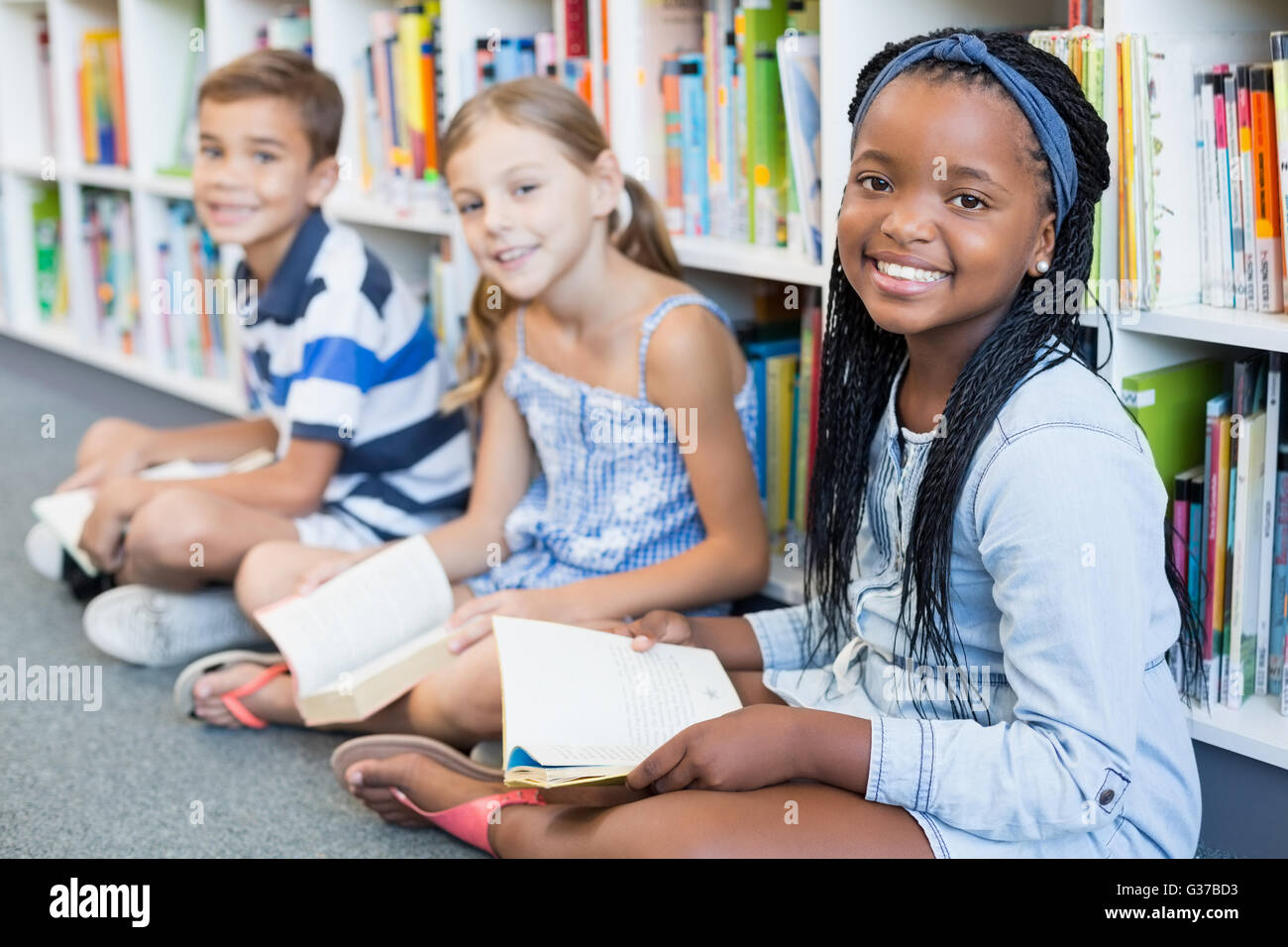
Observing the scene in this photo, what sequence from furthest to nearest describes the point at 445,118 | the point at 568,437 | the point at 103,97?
the point at 103,97
the point at 445,118
the point at 568,437

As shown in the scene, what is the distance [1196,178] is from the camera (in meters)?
1.09

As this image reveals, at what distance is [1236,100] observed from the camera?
1.05 meters

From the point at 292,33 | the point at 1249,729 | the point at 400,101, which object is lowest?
the point at 1249,729

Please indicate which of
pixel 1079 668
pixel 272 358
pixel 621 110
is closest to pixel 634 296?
pixel 621 110

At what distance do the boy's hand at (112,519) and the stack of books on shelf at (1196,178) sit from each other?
1099mm

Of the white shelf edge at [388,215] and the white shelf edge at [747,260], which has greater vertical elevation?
the white shelf edge at [388,215]

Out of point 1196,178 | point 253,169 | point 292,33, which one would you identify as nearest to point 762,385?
point 1196,178

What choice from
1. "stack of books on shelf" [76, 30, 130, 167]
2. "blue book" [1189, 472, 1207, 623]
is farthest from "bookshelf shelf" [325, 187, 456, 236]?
"blue book" [1189, 472, 1207, 623]

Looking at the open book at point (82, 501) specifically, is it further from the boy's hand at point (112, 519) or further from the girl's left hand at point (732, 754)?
the girl's left hand at point (732, 754)

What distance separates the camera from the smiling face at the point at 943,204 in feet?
2.90

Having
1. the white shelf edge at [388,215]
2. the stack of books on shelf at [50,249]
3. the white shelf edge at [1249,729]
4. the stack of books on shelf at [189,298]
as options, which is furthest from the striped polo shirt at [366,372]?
the stack of books on shelf at [50,249]

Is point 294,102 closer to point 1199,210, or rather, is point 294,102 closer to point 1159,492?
point 1199,210

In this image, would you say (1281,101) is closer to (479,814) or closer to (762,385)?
(762,385)

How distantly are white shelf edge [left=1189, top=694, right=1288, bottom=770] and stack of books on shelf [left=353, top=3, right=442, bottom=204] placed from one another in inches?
45.8
